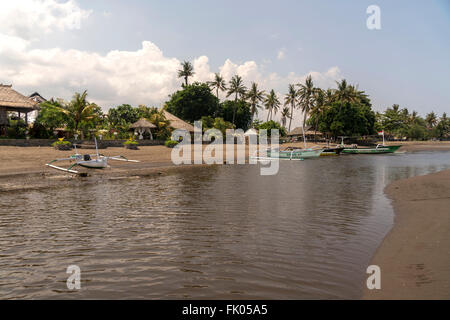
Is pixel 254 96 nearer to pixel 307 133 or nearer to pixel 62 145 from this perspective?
pixel 307 133

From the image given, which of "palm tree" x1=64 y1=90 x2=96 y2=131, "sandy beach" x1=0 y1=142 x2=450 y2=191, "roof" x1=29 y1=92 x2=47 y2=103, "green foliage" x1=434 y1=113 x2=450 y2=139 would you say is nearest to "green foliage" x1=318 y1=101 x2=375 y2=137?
"sandy beach" x1=0 y1=142 x2=450 y2=191

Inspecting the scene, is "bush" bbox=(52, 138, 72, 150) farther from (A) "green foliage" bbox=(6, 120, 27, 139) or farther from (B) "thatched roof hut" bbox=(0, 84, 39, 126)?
(B) "thatched roof hut" bbox=(0, 84, 39, 126)

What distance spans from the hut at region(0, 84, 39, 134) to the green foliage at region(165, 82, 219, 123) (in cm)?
3980

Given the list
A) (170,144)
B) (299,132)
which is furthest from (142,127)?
(299,132)

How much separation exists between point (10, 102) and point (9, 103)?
0.36m

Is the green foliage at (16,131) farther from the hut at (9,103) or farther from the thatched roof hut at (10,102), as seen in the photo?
the thatched roof hut at (10,102)

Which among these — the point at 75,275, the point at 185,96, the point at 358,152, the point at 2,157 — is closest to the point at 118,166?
the point at 2,157

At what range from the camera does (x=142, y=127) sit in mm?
44969

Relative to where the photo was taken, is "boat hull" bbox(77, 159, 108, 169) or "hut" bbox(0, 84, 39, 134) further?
"hut" bbox(0, 84, 39, 134)

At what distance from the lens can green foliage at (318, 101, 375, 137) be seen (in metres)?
69.6

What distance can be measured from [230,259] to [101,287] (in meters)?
2.40

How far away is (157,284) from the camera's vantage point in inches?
189

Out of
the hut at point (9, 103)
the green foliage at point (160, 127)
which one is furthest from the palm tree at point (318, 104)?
the hut at point (9, 103)
